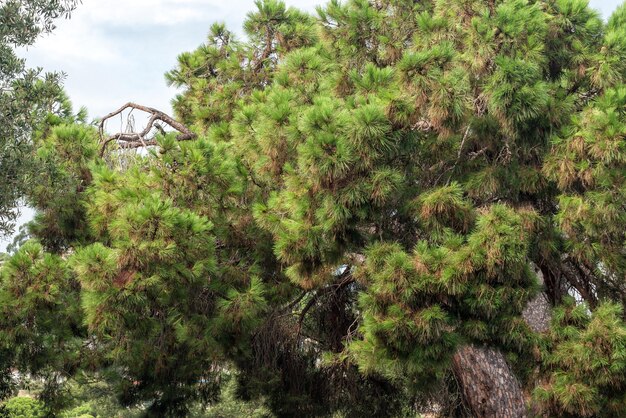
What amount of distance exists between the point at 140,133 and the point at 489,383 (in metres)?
4.86

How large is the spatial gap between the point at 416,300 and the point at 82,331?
406cm

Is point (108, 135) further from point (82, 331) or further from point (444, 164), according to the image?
point (444, 164)

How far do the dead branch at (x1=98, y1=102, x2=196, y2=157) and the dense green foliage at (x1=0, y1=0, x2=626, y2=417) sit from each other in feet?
0.84

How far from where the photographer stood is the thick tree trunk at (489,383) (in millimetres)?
8711

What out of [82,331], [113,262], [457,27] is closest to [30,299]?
[82,331]

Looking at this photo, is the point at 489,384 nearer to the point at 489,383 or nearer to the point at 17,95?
the point at 489,383

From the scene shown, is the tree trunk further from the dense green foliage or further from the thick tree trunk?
the dense green foliage

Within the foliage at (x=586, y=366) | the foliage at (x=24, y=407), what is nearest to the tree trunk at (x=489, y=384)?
the foliage at (x=586, y=366)

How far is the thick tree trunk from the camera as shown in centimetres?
871

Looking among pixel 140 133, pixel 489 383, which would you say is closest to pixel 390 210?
pixel 489 383

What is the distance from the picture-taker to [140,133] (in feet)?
31.8

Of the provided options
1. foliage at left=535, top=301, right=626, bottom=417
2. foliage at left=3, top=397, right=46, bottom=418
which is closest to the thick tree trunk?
foliage at left=535, top=301, right=626, bottom=417

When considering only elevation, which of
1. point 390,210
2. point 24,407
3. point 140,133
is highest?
point 140,133

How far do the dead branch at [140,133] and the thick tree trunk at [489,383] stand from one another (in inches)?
166
